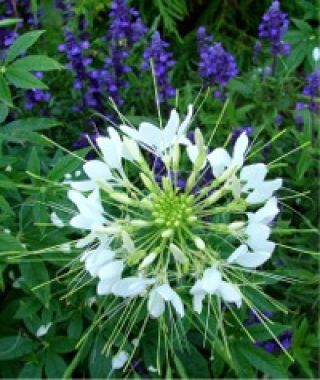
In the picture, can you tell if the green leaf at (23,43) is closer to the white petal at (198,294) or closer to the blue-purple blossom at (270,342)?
the white petal at (198,294)

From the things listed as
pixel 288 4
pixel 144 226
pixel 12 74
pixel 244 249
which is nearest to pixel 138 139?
pixel 144 226

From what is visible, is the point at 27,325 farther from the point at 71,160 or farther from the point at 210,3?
the point at 210,3

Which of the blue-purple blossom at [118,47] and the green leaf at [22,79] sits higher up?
the green leaf at [22,79]

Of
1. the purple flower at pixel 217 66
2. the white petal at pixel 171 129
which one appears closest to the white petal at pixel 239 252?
the white petal at pixel 171 129

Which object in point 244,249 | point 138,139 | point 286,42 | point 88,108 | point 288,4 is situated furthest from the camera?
point 288,4

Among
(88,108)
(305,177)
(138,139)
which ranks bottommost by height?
(305,177)

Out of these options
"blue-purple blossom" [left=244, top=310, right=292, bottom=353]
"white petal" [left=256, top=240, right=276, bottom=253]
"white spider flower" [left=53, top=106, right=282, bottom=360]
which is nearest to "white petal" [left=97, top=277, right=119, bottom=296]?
"white spider flower" [left=53, top=106, right=282, bottom=360]
